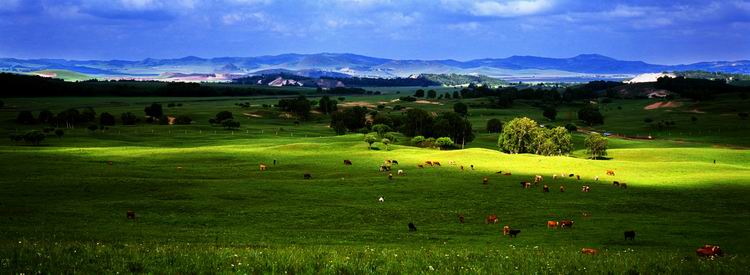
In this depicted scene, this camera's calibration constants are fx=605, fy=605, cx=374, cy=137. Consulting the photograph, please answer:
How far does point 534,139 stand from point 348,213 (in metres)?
72.2

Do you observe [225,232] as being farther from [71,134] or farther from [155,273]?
[71,134]

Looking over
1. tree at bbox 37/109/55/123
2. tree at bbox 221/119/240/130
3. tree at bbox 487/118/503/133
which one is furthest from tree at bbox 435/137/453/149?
tree at bbox 37/109/55/123

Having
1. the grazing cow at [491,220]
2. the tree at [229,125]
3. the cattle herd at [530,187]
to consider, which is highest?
the tree at [229,125]

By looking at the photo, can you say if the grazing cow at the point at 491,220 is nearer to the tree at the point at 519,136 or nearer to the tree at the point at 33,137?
the tree at the point at 519,136

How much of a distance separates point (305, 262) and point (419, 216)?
29.6m

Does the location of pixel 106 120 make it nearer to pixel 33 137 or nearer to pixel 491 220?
pixel 33 137

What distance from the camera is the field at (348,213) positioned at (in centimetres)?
1972

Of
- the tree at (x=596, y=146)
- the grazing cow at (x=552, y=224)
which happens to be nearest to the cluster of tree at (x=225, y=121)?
the tree at (x=596, y=146)

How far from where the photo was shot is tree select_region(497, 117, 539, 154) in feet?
369

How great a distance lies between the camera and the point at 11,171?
65.1m

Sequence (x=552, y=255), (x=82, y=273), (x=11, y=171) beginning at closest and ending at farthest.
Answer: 1. (x=82, y=273)
2. (x=552, y=255)
3. (x=11, y=171)

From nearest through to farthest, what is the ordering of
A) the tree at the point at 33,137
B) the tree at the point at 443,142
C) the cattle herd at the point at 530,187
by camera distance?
the cattle herd at the point at 530,187 → the tree at the point at 33,137 → the tree at the point at 443,142

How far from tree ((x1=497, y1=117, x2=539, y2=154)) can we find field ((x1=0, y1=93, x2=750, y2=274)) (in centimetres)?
1966

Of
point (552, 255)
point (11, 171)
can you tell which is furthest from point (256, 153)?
point (552, 255)
